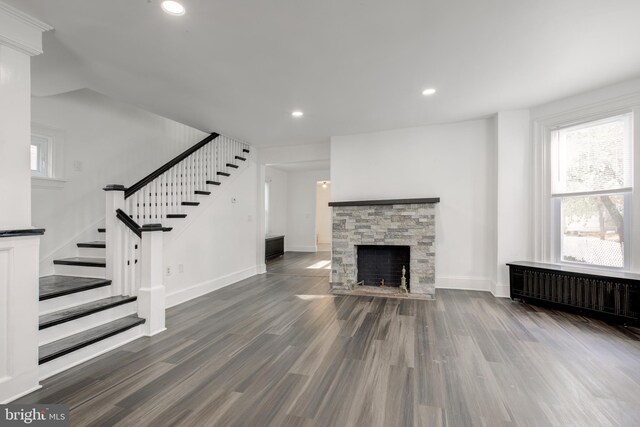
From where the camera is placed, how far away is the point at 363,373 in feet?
6.95

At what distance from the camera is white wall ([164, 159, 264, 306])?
3.90 m

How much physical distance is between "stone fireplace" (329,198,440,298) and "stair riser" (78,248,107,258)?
3.18m

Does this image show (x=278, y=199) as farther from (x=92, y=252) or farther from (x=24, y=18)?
(x=24, y=18)

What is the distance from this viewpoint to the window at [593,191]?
3.24 meters

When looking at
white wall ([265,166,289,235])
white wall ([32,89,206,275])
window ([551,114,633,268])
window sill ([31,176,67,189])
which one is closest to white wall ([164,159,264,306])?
white wall ([32,89,206,275])

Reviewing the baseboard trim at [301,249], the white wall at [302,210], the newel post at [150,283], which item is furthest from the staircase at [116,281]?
the baseboard trim at [301,249]

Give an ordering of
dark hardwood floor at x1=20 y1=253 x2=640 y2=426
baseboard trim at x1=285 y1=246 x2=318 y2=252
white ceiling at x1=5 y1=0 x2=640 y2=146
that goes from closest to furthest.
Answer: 1. dark hardwood floor at x1=20 y1=253 x2=640 y2=426
2. white ceiling at x1=5 y1=0 x2=640 y2=146
3. baseboard trim at x1=285 y1=246 x2=318 y2=252

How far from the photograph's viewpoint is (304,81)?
2984 millimetres

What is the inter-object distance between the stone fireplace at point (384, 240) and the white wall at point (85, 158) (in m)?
3.26

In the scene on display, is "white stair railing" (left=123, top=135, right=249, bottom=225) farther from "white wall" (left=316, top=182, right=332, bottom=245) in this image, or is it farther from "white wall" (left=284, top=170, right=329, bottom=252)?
"white wall" (left=316, top=182, right=332, bottom=245)

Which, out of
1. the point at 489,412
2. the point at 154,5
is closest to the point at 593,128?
the point at 489,412

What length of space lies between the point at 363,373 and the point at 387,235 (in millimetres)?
2628

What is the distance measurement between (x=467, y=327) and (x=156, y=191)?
13.1 ft

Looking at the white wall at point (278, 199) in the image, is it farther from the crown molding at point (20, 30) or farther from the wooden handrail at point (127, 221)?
the crown molding at point (20, 30)
